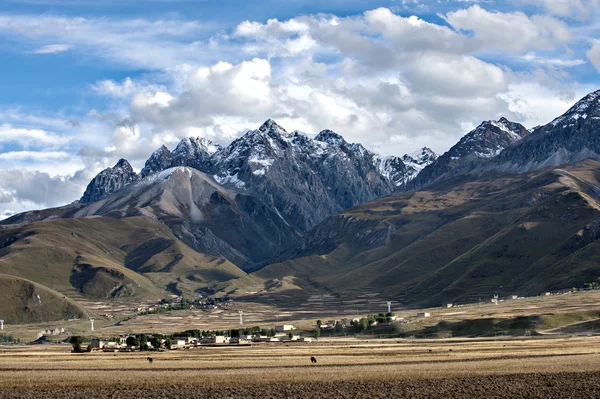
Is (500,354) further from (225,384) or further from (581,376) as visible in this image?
(225,384)

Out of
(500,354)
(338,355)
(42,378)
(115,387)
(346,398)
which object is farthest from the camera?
(338,355)

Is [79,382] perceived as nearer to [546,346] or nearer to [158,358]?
[158,358]

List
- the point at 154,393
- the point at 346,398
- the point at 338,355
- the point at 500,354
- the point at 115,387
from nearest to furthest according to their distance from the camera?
the point at 346,398
the point at 154,393
the point at 115,387
the point at 500,354
the point at 338,355

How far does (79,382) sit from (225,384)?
19.4 metres

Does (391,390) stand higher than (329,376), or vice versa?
(329,376)

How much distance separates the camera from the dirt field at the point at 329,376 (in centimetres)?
9188

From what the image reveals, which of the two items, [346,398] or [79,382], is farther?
[79,382]

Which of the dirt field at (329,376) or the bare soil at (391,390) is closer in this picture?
the bare soil at (391,390)

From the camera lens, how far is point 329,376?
109m

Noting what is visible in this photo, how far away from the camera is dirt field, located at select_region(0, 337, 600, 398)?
301ft

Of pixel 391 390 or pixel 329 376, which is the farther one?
pixel 329 376

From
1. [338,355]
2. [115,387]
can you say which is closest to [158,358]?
[338,355]

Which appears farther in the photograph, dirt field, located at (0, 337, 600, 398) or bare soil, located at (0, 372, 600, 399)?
dirt field, located at (0, 337, 600, 398)

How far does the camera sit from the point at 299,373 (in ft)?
374
